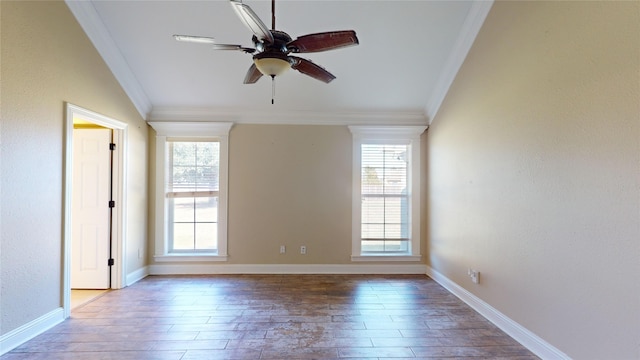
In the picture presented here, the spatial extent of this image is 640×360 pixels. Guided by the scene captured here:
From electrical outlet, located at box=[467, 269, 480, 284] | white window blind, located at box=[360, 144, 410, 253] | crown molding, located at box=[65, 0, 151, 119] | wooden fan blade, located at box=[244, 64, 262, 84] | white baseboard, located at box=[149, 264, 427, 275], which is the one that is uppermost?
crown molding, located at box=[65, 0, 151, 119]

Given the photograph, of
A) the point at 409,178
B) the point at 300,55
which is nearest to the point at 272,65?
the point at 300,55

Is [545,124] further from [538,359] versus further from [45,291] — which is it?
[45,291]

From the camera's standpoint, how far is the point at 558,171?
2.19 meters

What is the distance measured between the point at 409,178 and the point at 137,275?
4.23 metres

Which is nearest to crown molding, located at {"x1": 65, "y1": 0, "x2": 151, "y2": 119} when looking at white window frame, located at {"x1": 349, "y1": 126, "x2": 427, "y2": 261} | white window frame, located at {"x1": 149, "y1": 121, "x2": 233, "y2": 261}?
white window frame, located at {"x1": 149, "y1": 121, "x2": 233, "y2": 261}

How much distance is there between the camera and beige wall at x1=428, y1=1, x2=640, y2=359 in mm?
1749

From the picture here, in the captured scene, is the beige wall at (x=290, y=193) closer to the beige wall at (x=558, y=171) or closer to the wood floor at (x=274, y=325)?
the wood floor at (x=274, y=325)

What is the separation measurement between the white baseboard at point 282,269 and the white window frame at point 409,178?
0.46 ft

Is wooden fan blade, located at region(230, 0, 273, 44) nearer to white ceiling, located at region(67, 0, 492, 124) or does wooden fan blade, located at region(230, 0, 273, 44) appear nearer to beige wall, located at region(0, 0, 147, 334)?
white ceiling, located at region(67, 0, 492, 124)

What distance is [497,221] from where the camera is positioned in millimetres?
2881

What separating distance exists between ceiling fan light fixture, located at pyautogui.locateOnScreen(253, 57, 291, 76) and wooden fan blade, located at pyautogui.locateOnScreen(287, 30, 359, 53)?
11 cm

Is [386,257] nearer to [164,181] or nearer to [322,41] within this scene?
[322,41]

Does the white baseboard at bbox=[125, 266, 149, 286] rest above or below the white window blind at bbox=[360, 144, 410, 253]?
below

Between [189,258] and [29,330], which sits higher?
[189,258]
